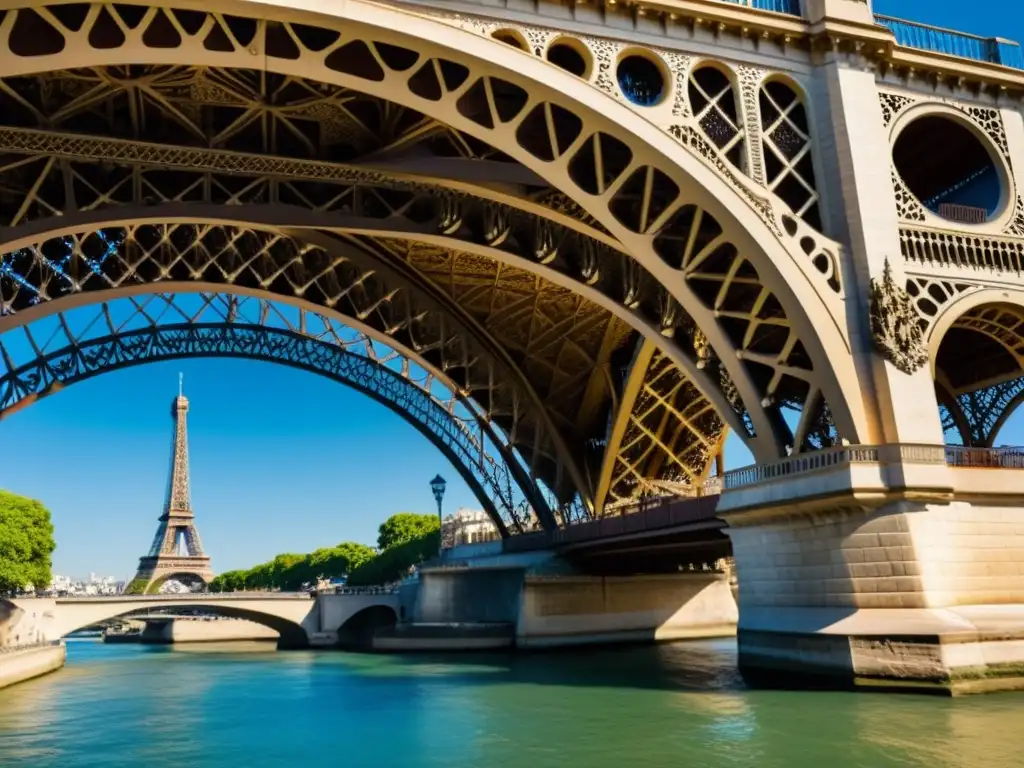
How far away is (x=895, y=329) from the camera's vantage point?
18.6 metres

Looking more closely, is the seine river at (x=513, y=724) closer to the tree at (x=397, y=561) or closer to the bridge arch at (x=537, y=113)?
the bridge arch at (x=537, y=113)

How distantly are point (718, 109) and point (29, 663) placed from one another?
87.0ft

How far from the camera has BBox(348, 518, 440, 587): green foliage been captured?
70625 millimetres

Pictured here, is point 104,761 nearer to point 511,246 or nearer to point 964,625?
point 964,625

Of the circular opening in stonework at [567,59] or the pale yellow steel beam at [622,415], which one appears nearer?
the circular opening in stonework at [567,59]

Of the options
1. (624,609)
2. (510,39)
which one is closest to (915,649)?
(510,39)

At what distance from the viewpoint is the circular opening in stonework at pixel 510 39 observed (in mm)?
18406

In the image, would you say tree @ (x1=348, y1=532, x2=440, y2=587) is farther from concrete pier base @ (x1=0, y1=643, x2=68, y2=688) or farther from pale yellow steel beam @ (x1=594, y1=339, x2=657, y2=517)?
concrete pier base @ (x1=0, y1=643, x2=68, y2=688)

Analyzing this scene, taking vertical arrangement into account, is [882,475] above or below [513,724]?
above

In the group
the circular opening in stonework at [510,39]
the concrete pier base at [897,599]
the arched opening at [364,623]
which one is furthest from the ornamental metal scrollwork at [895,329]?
the arched opening at [364,623]

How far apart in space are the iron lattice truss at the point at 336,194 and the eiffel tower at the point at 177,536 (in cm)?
8030

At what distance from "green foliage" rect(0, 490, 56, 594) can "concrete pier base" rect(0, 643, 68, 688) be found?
1381 cm

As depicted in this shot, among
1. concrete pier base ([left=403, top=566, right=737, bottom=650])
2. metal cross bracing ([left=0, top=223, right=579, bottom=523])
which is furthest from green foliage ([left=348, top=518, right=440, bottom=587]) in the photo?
metal cross bracing ([left=0, top=223, right=579, bottom=523])

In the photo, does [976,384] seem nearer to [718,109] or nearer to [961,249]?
[961,249]
